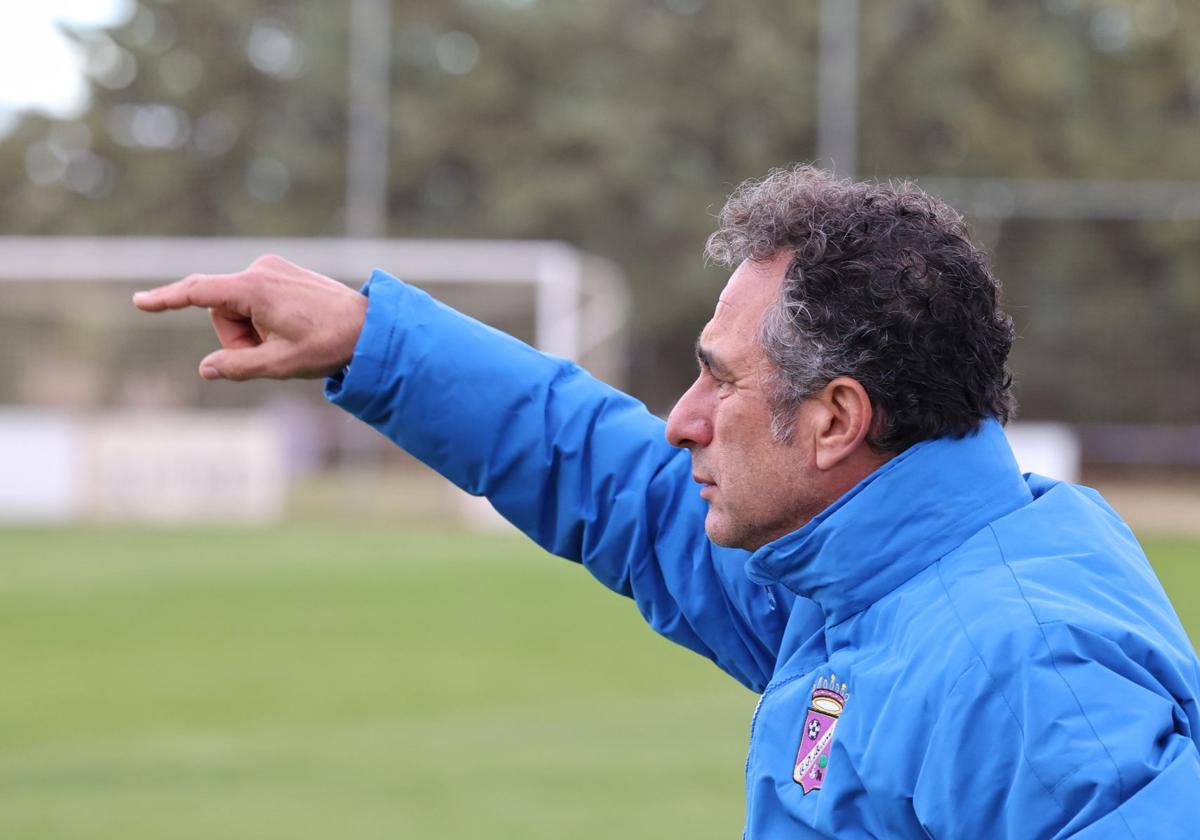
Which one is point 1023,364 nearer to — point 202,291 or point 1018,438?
point 1018,438

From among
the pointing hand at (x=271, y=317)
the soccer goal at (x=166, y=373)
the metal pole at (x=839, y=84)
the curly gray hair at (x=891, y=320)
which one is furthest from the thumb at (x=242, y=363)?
the metal pole at (x=839, y=84)

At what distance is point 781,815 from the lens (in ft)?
5.09

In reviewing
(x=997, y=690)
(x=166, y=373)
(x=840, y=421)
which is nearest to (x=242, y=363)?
(x=840, y=421)

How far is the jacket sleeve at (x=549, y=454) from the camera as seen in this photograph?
1964 mm

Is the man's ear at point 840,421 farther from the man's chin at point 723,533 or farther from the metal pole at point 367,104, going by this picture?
the metal pole at point 367,104

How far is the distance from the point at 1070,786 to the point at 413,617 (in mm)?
8222

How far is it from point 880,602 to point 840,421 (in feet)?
0.65

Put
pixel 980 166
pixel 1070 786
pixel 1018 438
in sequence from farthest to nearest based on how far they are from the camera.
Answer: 1. pixel 980 166
2. pixel 1018 438
3. pixel 1070 786

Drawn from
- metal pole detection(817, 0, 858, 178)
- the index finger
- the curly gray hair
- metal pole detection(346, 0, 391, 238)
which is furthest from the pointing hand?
metal pole detection(346, 0, 391, 238)

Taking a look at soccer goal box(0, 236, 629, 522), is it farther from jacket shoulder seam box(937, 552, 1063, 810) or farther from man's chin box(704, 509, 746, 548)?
jacket shoulder seam box(937, 552, 1063, 810)

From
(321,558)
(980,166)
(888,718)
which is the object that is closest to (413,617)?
(321,558)

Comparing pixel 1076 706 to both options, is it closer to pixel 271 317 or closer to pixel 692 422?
pixel 692 422

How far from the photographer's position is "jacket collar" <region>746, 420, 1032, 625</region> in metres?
1.55

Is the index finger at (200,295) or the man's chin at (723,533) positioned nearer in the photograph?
the man's chin at (723,533)
